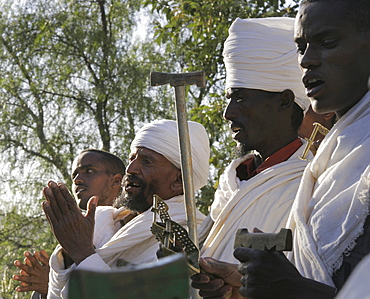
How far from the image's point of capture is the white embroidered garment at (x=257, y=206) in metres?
3.31

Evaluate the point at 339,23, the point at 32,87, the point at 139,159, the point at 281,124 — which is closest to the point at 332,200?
the point at 339,23

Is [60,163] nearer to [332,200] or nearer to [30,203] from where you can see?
[30,203]

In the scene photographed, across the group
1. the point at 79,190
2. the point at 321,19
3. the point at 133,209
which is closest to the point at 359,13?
the point at 321,19

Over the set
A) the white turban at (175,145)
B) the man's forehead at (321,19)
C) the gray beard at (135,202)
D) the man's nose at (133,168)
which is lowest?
the gray beard at (135,202)

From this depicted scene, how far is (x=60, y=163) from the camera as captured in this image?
14336mm

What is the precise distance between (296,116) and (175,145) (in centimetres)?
126

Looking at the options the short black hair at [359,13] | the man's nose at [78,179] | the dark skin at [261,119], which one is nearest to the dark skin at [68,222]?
the dark skin at [261,119]

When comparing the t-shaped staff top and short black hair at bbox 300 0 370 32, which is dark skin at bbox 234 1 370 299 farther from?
the t-shaped staff top

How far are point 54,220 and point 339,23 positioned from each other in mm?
2053

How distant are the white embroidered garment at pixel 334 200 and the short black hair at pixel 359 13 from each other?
0.25 m

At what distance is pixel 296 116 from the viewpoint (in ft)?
12.2

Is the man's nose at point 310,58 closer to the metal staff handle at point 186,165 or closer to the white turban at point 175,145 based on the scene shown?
the metal staff handle at point 186,165

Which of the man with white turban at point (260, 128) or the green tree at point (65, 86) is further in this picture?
the green tree at point (65, 86)

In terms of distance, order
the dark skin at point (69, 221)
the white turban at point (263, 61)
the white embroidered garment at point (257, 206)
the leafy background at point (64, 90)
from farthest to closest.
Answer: the leafy background at point (64, 90), the dark skin at point (69, 221), the white turban at point (263, 61), the white embroidered garment at point (257, 206)
